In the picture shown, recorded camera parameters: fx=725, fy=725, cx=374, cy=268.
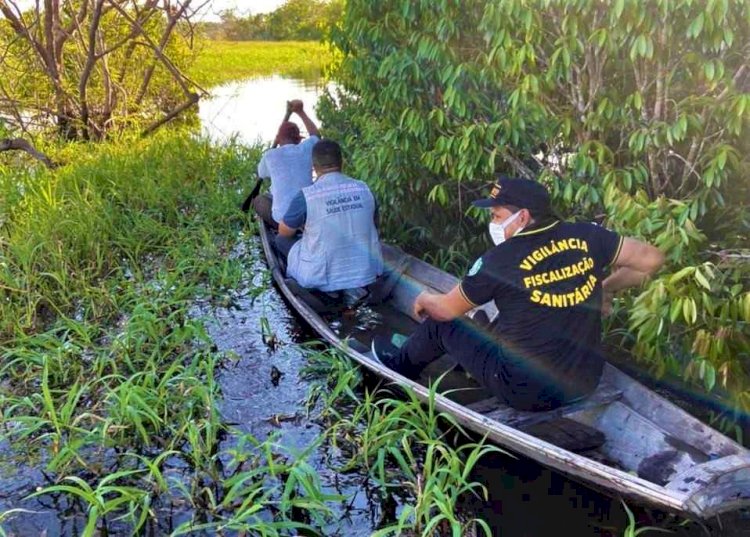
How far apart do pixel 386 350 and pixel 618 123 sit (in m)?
1.87

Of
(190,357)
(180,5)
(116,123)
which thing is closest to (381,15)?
(190,357)

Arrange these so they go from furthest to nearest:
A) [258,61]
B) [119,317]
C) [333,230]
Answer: [258,61] < [119,317] < [333,230]

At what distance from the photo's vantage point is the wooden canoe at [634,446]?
288 cm

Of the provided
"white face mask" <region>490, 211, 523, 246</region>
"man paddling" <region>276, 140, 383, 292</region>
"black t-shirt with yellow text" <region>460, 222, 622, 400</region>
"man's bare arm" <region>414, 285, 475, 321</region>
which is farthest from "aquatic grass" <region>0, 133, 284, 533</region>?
"white face mask" <region>490, 211, 523, 246</region>

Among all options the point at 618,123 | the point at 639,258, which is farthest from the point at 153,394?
the point at 618,123

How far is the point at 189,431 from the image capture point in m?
3.74

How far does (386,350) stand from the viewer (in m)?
4.39

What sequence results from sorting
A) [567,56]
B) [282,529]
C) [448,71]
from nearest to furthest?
[282,529], [567,56], [448,71]

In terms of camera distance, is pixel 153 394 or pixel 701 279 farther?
pixel 153 394

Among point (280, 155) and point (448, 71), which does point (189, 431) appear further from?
point (280, 155)

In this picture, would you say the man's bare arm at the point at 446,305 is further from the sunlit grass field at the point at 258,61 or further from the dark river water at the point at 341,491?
the sunlit grass field at the point at 258,61

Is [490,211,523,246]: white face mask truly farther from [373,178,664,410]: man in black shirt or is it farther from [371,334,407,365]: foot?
[371,334,407,365]: foot

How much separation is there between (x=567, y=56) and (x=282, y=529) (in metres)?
2.65

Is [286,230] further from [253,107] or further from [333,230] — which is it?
[253,107]
